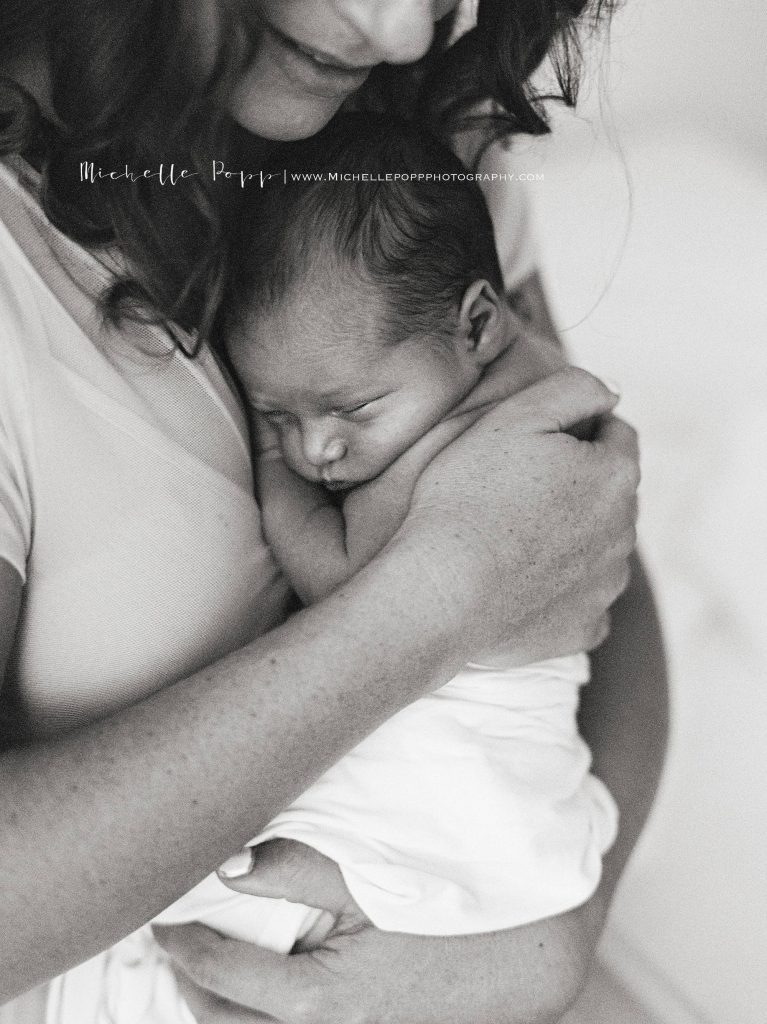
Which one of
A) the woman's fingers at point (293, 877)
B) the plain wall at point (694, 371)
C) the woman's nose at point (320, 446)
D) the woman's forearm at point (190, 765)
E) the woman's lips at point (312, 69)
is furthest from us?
the plain wall at point (694, 371)

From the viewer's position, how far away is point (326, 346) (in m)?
0.98

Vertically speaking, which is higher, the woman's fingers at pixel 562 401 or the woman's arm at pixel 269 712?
the woman's fingers at pixel 562 401

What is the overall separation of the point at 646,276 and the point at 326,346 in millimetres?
879

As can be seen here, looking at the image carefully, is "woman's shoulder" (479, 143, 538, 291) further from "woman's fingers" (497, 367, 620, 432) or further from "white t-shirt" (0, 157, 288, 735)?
"white t-shirt" (0, 157, 288, 735)

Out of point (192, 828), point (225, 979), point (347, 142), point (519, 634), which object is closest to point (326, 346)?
point (347, 142)

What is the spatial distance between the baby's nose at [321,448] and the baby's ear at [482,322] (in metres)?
0.18

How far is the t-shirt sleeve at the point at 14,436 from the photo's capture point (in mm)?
686

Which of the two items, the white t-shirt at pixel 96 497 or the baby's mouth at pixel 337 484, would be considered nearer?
the white t-shirt at pixel 96 497

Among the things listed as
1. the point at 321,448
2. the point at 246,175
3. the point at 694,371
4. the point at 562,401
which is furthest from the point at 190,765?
the point at 694,371

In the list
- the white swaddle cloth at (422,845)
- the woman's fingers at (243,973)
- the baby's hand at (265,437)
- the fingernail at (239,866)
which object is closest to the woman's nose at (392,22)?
the baby's hand at (265,437)

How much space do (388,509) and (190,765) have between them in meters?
0.37
